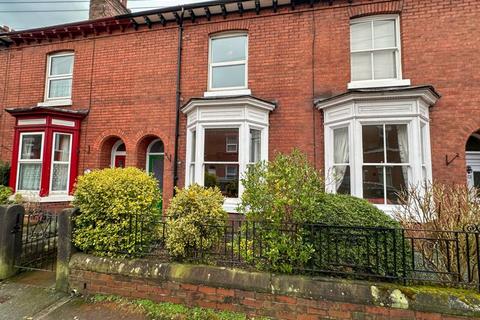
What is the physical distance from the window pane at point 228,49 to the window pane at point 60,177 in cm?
591

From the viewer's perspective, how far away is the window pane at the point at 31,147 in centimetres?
861

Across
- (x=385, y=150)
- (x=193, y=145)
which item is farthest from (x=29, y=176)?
(x=385, y=150)

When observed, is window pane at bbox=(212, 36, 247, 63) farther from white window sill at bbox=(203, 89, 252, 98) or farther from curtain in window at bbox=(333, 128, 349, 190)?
curtain in window at bbox=(333, 128, 349, 190)

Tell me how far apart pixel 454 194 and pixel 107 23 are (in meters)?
10.2

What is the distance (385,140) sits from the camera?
21.3 feet

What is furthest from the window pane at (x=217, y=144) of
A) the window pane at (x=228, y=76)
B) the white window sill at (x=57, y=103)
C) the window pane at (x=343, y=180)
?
the white window sill at (x=57, y=103)

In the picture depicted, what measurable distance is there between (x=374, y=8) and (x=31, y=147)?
1094 cm

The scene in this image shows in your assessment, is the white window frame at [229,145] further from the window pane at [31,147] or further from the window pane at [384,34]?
the window pane at [31,147]

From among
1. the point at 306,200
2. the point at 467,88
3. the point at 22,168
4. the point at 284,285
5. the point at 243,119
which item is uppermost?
the point at 467,88

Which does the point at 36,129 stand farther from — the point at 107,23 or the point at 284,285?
the point at 284,285

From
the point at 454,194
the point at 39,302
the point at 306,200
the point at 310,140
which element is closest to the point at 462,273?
the point at 454,194

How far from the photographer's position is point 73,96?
30.4ft

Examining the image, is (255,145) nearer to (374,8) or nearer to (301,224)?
(301,224)

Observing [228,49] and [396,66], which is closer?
[396,66]
